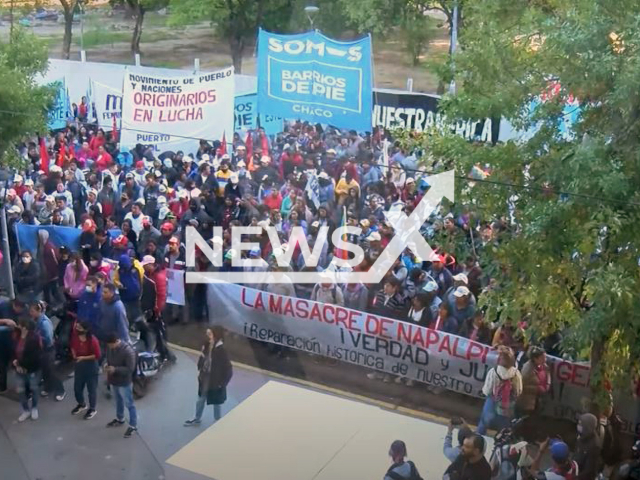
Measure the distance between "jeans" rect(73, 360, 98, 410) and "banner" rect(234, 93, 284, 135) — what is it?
484 cm

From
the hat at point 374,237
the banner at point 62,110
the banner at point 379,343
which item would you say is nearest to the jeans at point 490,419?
the banner at point 379,343

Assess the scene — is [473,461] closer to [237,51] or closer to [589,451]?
[589,451]

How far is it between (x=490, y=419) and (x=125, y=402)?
3.27 m

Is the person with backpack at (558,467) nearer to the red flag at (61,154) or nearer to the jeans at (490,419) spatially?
the jeans at (490,419)

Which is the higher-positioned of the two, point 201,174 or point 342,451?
point 201,174

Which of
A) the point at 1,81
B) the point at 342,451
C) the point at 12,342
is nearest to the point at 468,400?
the point at 342,451

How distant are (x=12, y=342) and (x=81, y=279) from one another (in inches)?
55.0

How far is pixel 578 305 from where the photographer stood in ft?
19.6

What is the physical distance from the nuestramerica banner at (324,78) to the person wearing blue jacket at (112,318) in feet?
11.9

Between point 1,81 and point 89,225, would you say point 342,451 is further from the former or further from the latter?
point 1,81

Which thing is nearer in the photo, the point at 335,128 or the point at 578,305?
the point at 578,305

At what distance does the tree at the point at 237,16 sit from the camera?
443 inches

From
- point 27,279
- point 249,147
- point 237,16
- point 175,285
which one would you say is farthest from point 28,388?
point 237,16

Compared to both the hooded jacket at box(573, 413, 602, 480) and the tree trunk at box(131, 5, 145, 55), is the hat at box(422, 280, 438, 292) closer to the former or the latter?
the hooded jacket at box(573, 413, 602, 480)
